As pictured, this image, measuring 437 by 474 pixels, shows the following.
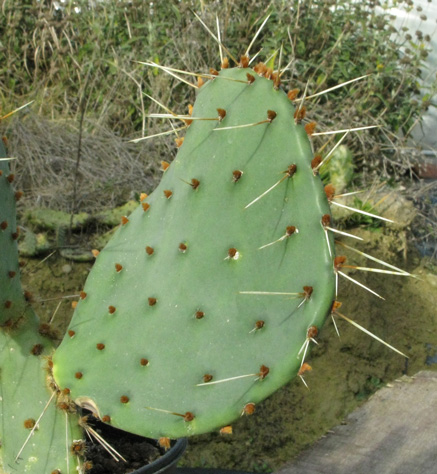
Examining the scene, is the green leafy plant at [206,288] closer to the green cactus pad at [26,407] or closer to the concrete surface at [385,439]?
the green cactus pad at [26,407]

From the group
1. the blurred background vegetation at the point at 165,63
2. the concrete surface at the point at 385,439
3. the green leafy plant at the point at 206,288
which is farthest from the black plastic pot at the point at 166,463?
the blurred background vegetation at the point at 165,63

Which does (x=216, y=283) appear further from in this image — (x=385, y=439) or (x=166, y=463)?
(x=385, y=439)

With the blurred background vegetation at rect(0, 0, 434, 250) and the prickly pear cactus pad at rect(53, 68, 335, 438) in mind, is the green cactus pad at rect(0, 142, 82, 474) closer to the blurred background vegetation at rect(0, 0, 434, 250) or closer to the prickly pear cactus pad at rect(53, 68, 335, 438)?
the prickly pear cactus pad at rect(53, 68, 335, 438)

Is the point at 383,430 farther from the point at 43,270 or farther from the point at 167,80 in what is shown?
the point at 167,80

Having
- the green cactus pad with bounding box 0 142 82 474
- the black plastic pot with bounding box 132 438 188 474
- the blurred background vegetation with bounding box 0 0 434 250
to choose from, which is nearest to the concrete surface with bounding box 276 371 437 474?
the black plastic pot with bounding box 132 438 188 474

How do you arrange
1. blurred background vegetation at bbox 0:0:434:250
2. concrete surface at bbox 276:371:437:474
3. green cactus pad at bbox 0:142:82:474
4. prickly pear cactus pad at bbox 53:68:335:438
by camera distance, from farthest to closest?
blurred background vegetation at bbox 0:0:434:250 → concrete surface at bbox 276:371:437:474 → green cactus pad at bbox 0:142:82:474 → prickly pear cactus pad at bbox 53:68:335:438

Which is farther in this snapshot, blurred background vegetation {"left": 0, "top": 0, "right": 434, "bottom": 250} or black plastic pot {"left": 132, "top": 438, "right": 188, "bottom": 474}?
blurred background vegetation {"left": 0, "top": 0, "right": 434, "bottom": 250}
